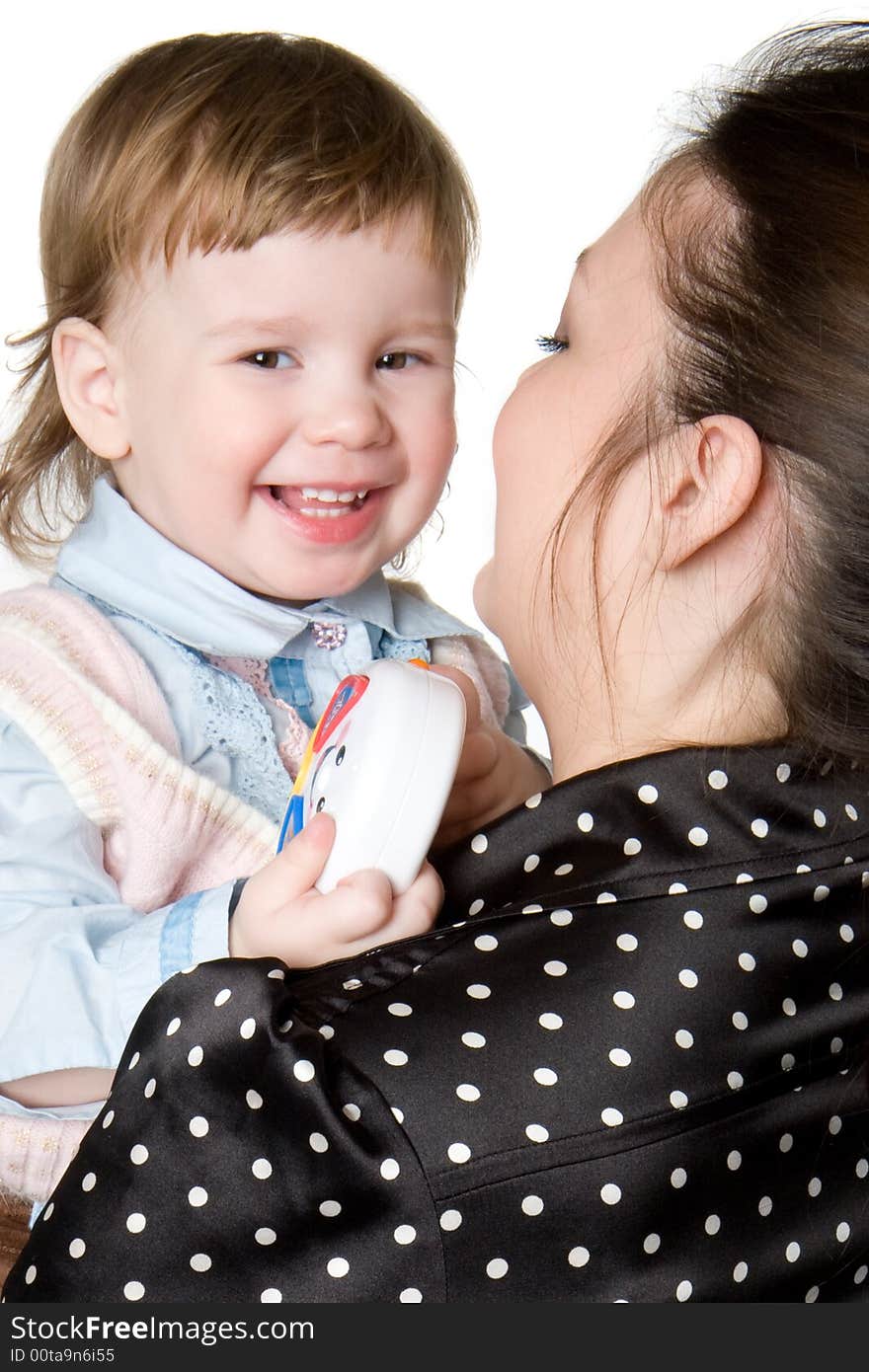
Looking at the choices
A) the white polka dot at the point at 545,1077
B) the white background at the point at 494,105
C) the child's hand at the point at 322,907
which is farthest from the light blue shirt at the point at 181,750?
the white background at the point at 494,105

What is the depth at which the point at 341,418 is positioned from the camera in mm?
1482

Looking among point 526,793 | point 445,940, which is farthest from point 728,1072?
point 526,793

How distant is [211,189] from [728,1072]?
89 centimetres

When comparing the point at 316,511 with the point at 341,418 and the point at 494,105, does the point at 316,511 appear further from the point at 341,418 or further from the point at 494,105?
the point at 494,105

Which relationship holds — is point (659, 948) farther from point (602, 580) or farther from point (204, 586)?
point (204, 586)

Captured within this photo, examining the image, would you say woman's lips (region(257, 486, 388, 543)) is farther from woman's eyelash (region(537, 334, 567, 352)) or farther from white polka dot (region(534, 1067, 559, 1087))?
white polka dot (region(534, 1067, 559, 1087))

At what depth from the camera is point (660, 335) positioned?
3.84ft

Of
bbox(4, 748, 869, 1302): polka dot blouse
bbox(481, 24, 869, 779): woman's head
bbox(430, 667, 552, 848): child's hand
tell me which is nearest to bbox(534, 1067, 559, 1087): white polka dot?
bbox(4, 748, 869, 1302): polka dot blouse

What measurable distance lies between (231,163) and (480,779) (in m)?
0.59

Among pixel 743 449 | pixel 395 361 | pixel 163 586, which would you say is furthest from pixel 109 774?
pixel 743 449

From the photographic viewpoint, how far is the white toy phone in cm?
107

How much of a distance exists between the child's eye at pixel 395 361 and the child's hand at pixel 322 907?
594 millimetres

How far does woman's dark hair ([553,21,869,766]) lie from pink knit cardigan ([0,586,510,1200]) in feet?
1.51

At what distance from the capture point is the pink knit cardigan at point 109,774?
4.45 ft
